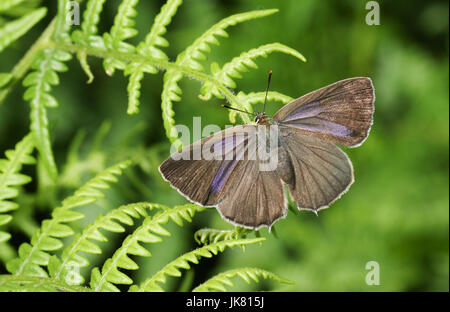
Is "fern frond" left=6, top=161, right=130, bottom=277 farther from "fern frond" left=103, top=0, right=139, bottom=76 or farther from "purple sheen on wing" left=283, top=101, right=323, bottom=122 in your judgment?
"purple sheen on wing" left=283, top=101, right=323, bottom=122

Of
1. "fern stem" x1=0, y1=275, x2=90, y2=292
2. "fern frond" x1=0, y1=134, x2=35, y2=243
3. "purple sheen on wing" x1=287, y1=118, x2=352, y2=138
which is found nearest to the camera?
"fern stem" x1=0, y1=275, x2=90, y2=292

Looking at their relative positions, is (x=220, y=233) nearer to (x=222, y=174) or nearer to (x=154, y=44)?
(x=222, y=174)

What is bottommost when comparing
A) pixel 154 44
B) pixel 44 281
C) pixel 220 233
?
pixel 44 281

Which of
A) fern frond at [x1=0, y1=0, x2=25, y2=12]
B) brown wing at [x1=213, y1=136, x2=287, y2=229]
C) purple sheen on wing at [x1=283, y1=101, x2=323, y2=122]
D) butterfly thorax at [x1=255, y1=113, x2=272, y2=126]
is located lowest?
brown wing at [x1=213, y1=136, x2=287, y2=229]

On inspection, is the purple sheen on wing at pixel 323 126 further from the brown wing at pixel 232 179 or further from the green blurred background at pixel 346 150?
the green blurred background at pixel 346 150

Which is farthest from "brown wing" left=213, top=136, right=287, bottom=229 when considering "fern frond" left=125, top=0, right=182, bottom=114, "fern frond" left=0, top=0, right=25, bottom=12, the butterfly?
"fern frond" left=0, top=0, right=25, bottom=12

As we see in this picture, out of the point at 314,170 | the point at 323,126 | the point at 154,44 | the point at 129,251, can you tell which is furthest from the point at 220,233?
the point at 154,44

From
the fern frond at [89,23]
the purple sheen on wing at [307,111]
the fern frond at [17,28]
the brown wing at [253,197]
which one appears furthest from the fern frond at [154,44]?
the purple sheen on wing at [307,111]
